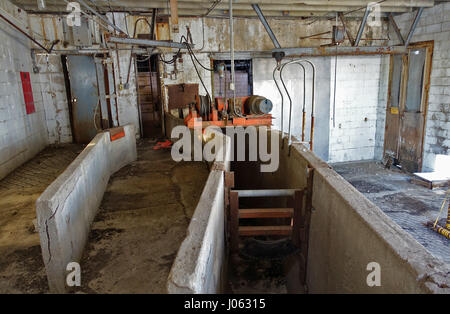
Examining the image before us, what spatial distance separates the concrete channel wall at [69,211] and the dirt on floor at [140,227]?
0.19 m

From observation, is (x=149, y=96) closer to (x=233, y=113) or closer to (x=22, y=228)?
(x=233, y=113)

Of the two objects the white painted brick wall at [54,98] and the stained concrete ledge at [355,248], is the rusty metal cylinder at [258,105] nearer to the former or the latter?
the stained concrete ledge at [355,248]

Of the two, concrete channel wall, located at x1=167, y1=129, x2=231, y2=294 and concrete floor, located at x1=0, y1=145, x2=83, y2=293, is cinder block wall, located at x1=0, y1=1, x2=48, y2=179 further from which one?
concrete channel wall, located at x1=167, y1=129, x2=231, y2=294

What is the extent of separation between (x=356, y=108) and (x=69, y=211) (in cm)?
941

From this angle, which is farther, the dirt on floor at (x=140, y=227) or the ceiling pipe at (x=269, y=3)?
the ceiling pipe at (x=269, y=3)

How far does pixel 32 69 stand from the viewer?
303 inches

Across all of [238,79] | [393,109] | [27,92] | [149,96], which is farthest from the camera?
[393,109]

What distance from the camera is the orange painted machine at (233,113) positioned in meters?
6.66

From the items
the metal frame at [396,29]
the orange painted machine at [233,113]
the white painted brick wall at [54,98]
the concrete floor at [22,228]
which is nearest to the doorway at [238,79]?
the orange painted machine at [233,113]

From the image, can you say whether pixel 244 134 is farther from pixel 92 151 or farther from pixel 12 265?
pixel 12 265

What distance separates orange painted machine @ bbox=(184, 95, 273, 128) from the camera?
6664 mm

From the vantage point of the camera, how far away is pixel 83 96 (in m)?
8.28

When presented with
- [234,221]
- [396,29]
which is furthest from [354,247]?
[396,29]

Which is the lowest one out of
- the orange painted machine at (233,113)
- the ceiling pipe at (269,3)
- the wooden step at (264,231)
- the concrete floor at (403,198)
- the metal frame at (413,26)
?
the concrete floor at (403,198)
